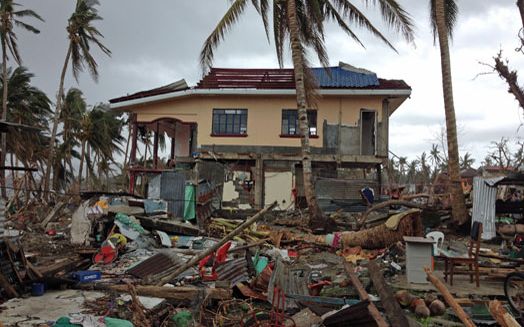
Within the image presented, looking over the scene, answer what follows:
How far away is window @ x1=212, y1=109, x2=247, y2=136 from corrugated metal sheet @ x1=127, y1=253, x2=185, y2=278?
11394mm


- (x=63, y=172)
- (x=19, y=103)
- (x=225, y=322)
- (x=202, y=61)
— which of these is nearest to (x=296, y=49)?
(x=202, y=61)

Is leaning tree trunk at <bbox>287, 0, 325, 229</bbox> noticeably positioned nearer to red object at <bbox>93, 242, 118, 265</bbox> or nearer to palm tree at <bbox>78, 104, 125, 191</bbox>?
red object at <bbox>93, 242, 118, 265</bbox>

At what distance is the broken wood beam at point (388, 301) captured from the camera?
5453mm

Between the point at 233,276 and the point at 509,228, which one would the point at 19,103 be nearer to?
the point at 233,276

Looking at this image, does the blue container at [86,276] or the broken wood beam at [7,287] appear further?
the blue container at [86,276]

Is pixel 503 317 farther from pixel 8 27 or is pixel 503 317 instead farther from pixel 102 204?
pixel 8 27

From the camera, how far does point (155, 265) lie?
28.7 feet

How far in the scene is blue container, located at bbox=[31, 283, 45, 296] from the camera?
722 centimetres

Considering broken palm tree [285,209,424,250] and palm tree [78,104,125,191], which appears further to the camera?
palm tree [78,104,125,191]

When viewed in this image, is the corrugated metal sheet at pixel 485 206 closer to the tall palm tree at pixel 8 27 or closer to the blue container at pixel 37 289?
the blue container at pixel 37 289

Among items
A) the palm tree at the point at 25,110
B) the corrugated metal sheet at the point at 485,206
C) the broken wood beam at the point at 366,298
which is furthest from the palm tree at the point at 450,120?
the palm tree at the point at 25,110

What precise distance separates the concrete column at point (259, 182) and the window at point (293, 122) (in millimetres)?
1824

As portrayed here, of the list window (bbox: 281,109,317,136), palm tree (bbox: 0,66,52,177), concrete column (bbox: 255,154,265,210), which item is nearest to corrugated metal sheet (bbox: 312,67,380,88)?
window (bbox: 281,109,317,136)

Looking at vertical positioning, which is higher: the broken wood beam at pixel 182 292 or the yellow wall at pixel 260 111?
the yellow wall at pixel 260 111
